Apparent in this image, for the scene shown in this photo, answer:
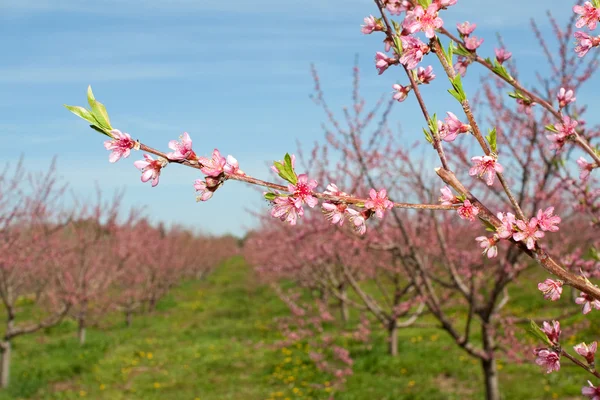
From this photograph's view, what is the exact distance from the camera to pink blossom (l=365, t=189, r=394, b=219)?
4.45ft

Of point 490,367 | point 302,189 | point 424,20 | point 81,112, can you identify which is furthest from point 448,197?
point 490,367

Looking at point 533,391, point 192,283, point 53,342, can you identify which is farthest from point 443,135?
point 192,283

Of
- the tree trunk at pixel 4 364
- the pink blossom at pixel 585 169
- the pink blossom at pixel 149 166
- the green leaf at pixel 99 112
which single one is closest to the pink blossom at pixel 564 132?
the pink blossom at pixel 585 169

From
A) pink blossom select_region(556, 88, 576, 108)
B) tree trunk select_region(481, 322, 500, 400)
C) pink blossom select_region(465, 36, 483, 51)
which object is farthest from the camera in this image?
tree trunk select_region(481, 322, 500, 400)

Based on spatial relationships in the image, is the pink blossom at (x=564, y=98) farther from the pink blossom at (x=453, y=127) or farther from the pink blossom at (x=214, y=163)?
the pink blossom at (x=214, y=163)

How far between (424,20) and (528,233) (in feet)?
2.09

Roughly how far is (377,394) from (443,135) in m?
8.02

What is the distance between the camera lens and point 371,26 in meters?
1.61

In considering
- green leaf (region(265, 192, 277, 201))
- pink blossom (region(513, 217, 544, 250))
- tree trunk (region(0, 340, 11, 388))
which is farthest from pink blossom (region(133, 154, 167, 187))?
tree trunk (region(0, 340, 11, 388))

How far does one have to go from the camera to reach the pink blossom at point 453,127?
1.48m

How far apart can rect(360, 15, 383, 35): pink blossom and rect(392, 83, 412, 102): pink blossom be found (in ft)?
0.59

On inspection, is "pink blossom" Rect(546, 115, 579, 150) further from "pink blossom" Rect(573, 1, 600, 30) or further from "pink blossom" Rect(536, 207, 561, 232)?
"pink blossom" Rect(536, 207, 561, 232)

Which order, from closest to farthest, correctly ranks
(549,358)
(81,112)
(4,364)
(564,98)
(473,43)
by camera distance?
(81,112), (549,358), (473,43), (564,98), (4,364)

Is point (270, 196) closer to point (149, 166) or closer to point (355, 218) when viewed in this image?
point (355, 218)
